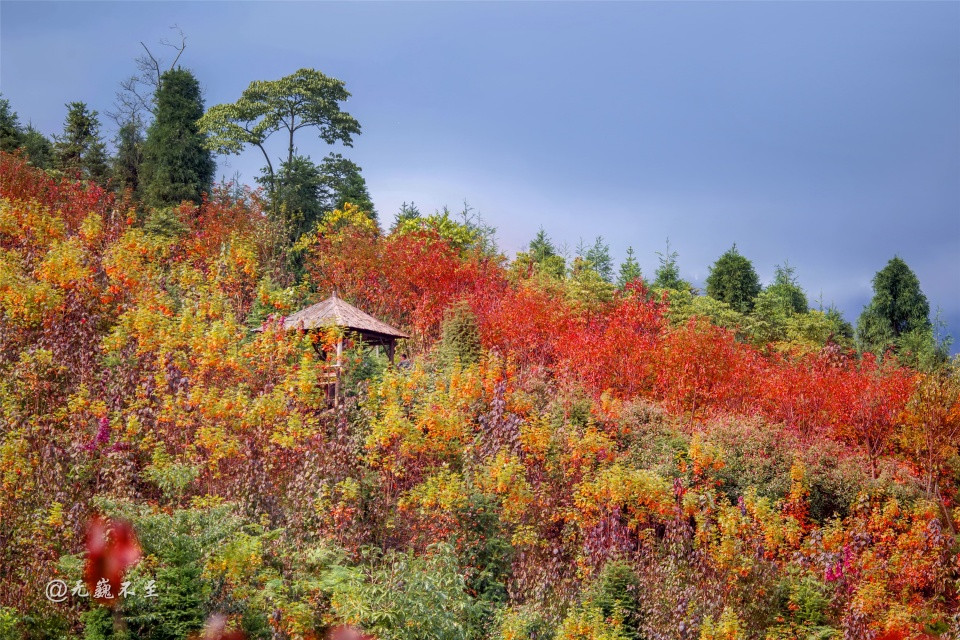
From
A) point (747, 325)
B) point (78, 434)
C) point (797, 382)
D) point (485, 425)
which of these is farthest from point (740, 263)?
point (78, 434)

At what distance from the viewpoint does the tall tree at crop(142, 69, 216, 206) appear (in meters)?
27.6

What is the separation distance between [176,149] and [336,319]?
16.5m

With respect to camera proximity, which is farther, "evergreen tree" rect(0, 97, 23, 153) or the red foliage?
"evergreen tree" rect(0, 97, 23, 153)

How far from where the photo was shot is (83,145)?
31.3 metres

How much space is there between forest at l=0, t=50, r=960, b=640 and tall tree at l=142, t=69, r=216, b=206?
7617 millimetres

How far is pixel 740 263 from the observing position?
30.1 metres

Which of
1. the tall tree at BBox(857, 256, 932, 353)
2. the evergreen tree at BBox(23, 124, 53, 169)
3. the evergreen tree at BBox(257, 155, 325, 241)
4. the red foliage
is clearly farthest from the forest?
the evergreen tree at BBox(23, 124, 53, 169)

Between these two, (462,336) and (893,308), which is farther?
(893,308)

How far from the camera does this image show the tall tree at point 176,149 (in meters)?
27.6

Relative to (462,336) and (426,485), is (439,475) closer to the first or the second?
(426,485)

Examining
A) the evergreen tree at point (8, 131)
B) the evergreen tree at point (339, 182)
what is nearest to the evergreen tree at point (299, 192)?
the evergreen tree at point (339, 182)

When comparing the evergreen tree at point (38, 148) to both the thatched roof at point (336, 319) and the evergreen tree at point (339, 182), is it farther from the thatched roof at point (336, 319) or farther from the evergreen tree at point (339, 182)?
the thatched roof at point (336, 319)

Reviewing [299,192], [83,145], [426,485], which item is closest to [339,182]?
[299,192]

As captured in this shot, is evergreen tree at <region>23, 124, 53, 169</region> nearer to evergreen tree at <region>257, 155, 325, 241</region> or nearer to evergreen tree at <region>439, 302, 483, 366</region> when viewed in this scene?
evergreen tree at <region>257, 155, 325, 241</region>
